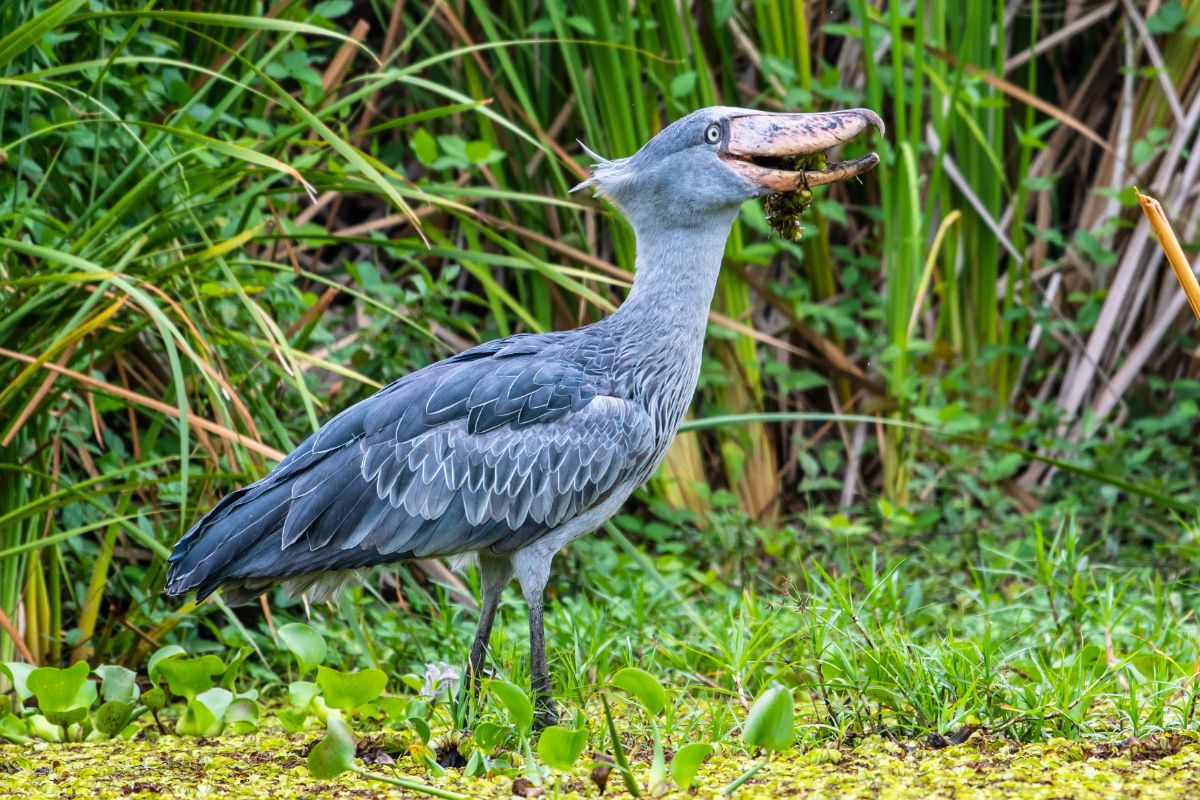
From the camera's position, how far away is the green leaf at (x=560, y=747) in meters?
2.61

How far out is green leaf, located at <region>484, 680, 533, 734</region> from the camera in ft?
9.09

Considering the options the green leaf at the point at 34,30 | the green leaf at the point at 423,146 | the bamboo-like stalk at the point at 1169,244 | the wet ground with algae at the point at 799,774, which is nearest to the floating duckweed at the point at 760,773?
the wet ground with algae at the point at 799,774

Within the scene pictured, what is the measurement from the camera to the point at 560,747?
2.62 m

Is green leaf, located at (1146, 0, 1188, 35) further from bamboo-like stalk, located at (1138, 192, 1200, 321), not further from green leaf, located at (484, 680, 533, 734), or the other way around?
green leaf, located at (484, 680, 533, 734)

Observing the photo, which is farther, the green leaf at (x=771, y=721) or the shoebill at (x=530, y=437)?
the shoebill at (x=530, y=437)

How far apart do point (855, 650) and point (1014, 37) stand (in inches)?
164

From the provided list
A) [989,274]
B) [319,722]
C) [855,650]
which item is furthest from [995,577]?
[319,722]

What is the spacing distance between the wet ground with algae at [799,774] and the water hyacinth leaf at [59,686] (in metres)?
0.11

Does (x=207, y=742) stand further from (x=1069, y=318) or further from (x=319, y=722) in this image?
(x=1069, y=318)

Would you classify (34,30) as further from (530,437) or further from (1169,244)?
(1169,244)

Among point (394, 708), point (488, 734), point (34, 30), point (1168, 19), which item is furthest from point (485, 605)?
point (1168, 19)

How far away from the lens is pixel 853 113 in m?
3.40

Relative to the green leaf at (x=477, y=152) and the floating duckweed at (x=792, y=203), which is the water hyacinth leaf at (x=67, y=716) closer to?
the floating duckweed at (x=792, y=203)

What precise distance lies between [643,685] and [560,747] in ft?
0.84
